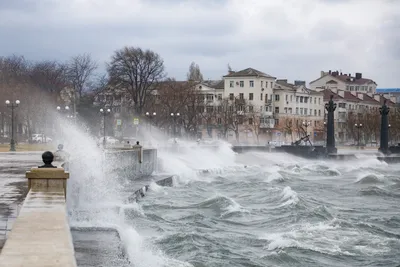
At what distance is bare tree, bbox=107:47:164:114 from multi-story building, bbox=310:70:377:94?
6352 cm

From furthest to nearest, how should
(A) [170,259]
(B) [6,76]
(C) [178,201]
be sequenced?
1. (B) [6,76]
2. (C) [178,201]
3. (A) [170,259]

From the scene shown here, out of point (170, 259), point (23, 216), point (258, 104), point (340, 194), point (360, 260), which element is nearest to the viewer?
point (23, 216)

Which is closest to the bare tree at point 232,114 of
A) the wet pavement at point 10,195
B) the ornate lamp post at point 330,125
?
the ornate lamp post at point 330,125

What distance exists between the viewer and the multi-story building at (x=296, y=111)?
378 ft

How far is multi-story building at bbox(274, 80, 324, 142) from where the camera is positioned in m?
115

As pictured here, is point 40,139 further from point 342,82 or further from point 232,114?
point 342,82

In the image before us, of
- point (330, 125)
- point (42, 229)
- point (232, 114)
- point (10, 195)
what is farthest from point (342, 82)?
point (42, 229)

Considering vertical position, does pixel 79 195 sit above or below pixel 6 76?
below

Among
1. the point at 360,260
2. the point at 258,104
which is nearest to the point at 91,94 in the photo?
the point at 258,104

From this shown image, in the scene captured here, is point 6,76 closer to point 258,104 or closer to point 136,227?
point 258,104

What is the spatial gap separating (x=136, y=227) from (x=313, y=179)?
2767 centimetres

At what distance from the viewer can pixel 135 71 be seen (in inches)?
3164

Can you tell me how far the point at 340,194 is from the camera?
35.9 metres

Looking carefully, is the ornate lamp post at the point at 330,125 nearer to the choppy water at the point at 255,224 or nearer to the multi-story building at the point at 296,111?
the choppy water at the point at 255,224
